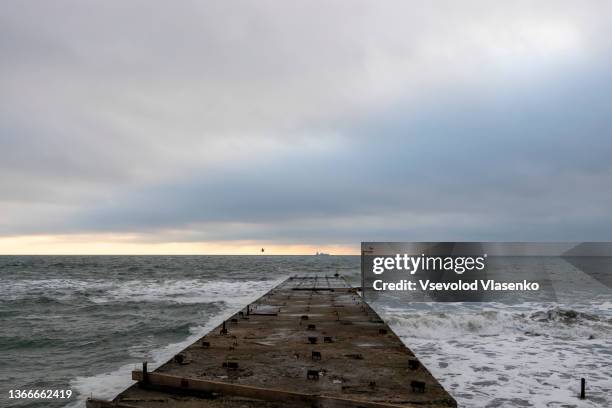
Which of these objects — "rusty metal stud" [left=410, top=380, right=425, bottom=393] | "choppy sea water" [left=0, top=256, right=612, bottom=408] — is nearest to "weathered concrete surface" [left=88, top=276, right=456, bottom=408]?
"rusty metal stud" [left=410, top=380, right=425, bottom=393]

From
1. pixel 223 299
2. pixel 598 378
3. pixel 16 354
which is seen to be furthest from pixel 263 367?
pixel 223 299

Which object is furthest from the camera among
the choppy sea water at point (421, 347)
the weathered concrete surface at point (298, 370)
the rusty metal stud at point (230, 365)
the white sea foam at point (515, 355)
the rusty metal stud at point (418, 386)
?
the choppy sea water at point (421, 347)

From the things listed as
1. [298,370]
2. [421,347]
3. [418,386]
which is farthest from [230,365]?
[421,347]

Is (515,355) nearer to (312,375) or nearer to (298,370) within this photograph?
(298,370)

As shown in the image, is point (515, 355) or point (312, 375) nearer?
point (312, 375)

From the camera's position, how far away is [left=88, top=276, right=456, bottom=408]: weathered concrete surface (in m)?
6.70

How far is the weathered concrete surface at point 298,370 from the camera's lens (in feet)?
22.0

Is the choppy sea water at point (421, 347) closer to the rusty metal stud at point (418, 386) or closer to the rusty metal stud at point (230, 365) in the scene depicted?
the rusty metal stud at point (418, 386)

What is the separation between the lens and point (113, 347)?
60.1 feet

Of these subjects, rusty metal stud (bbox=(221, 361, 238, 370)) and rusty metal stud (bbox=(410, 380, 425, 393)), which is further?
rusty metal stud (bbox=(221, 361, 238, 370))

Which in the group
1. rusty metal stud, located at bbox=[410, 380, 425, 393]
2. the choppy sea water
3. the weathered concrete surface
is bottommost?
the choppy sea water

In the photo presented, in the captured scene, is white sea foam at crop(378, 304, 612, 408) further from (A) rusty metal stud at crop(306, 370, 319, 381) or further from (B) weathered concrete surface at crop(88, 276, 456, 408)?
(A) rusty metal stud at crop(306, 370, 319, 381)

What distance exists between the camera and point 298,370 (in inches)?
334

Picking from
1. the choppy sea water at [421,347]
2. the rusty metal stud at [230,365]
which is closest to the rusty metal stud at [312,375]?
the rusty metal stud at [230,365]
